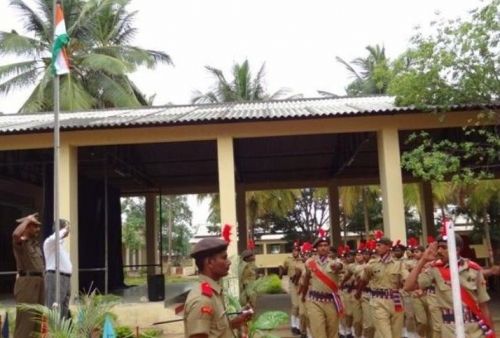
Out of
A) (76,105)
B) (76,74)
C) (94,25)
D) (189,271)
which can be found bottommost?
(189,271)

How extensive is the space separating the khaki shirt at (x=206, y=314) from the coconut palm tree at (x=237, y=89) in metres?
25.9

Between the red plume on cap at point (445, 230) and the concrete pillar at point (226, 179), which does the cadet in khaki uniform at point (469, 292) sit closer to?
the red plume on cap at point (445, 230)

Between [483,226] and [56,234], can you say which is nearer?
[56,234]

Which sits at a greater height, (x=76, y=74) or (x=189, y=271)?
(x=76, y=74)

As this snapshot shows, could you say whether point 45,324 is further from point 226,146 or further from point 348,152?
point 348,152

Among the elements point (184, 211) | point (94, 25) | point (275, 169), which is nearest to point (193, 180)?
point (275, 169)

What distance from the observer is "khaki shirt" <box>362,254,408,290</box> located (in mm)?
8656

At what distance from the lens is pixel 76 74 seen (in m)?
23.6

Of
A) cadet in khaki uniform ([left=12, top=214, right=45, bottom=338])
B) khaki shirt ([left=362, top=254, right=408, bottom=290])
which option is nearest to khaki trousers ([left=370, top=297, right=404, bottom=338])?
khaki shirt ([left=362, top=254, right=408, bottom=290])

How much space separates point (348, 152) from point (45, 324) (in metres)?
10.2

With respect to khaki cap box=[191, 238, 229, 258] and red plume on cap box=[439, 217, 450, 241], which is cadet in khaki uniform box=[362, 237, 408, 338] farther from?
khaki cap box=[191, 238, 229, 258]

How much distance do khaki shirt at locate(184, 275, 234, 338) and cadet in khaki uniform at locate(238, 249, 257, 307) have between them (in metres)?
5.09

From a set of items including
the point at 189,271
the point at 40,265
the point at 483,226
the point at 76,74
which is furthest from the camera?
the point at 189,271

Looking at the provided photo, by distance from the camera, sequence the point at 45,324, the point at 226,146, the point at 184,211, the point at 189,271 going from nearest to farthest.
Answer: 1. the point at 45,324
2. the point at 226,146
3. the point at 189,271
4. the point at 184,211
